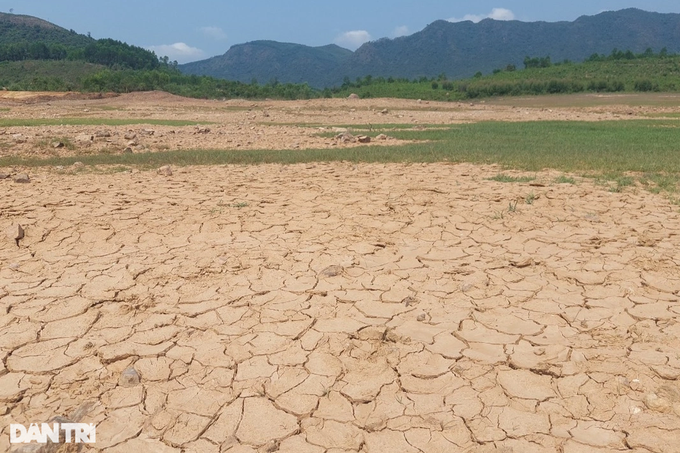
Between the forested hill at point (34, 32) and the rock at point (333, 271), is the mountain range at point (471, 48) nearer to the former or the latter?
the forested hill at point (34, 32)

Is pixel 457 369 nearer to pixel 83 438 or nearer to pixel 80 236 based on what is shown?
pixel 83 438

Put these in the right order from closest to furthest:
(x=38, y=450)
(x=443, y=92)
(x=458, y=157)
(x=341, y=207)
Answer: (x=38, y=450), (x=341, y=207), (x=458, y=157), (x=443, y=92)

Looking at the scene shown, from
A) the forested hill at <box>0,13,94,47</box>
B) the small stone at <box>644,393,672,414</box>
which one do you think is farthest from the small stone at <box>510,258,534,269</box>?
the forested hill at <box>0,13,94,47</box>

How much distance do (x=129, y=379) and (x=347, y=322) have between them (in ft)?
4.48

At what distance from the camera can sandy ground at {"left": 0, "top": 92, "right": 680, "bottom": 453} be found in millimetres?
2631

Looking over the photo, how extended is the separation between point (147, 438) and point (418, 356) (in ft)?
4.97

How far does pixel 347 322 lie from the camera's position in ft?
11.8

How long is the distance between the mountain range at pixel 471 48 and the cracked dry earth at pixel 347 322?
481 feet

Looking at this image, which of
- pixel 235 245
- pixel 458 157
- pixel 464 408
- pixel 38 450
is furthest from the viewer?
pixel 458 157

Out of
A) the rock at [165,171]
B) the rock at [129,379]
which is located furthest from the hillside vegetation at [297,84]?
the rock at [129,379]

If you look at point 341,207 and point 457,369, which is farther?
point 341,207

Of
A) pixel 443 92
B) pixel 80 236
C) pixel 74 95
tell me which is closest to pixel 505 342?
pixel 80 236

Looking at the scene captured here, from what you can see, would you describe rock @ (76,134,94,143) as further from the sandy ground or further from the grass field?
the sandy ground

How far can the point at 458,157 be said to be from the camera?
9.35 meters
